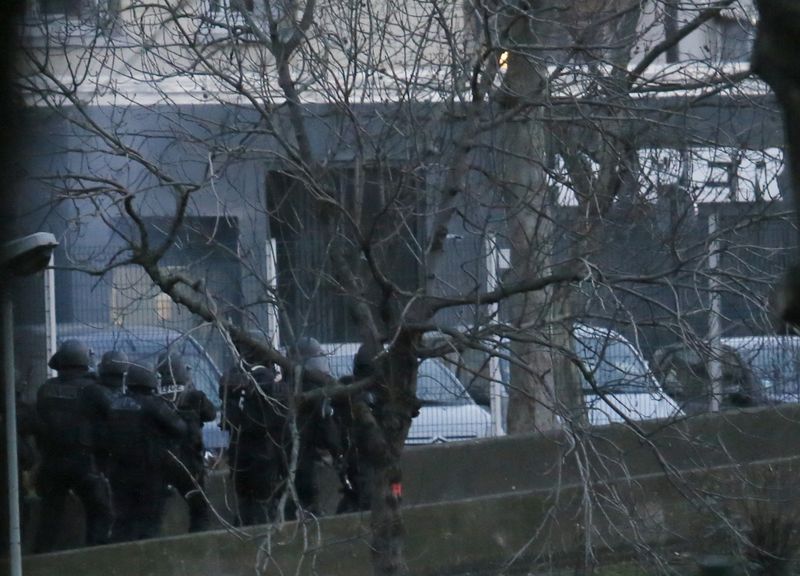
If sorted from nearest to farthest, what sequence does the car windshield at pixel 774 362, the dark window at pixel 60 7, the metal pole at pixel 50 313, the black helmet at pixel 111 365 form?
1. the dark window at pixel 60 7
2. the car windshield at pixel 774 362
3. the black helmet at pixel 111 365
4. the metal pole at pixel 50 313

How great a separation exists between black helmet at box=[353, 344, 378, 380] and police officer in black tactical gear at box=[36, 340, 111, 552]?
261cm

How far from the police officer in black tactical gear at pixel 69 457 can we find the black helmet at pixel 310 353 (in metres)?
2.66

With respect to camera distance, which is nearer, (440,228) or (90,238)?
(440,228)

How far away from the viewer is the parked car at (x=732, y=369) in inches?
262

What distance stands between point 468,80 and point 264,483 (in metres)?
4.02

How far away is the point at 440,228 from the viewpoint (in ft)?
21.8

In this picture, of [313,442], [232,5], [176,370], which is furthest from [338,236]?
[313,442]

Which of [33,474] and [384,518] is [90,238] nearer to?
[33,474]

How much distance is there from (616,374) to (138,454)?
4046mm

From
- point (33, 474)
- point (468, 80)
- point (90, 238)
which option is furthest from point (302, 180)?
point (33, 474)

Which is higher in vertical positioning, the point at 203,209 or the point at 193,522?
the point at 203,209

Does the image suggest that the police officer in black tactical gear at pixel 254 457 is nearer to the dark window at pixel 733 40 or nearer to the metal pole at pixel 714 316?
the metal pole at pixel 714 316

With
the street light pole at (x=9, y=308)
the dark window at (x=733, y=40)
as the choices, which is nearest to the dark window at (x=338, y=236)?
the street light pole at (x=9, y=308)

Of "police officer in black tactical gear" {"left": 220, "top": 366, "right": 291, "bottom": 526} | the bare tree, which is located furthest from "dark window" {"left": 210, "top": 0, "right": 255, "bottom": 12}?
"police officer in black tactical gear" {"left": 220, "top": 366, "right": 291, "bottom": 526}
